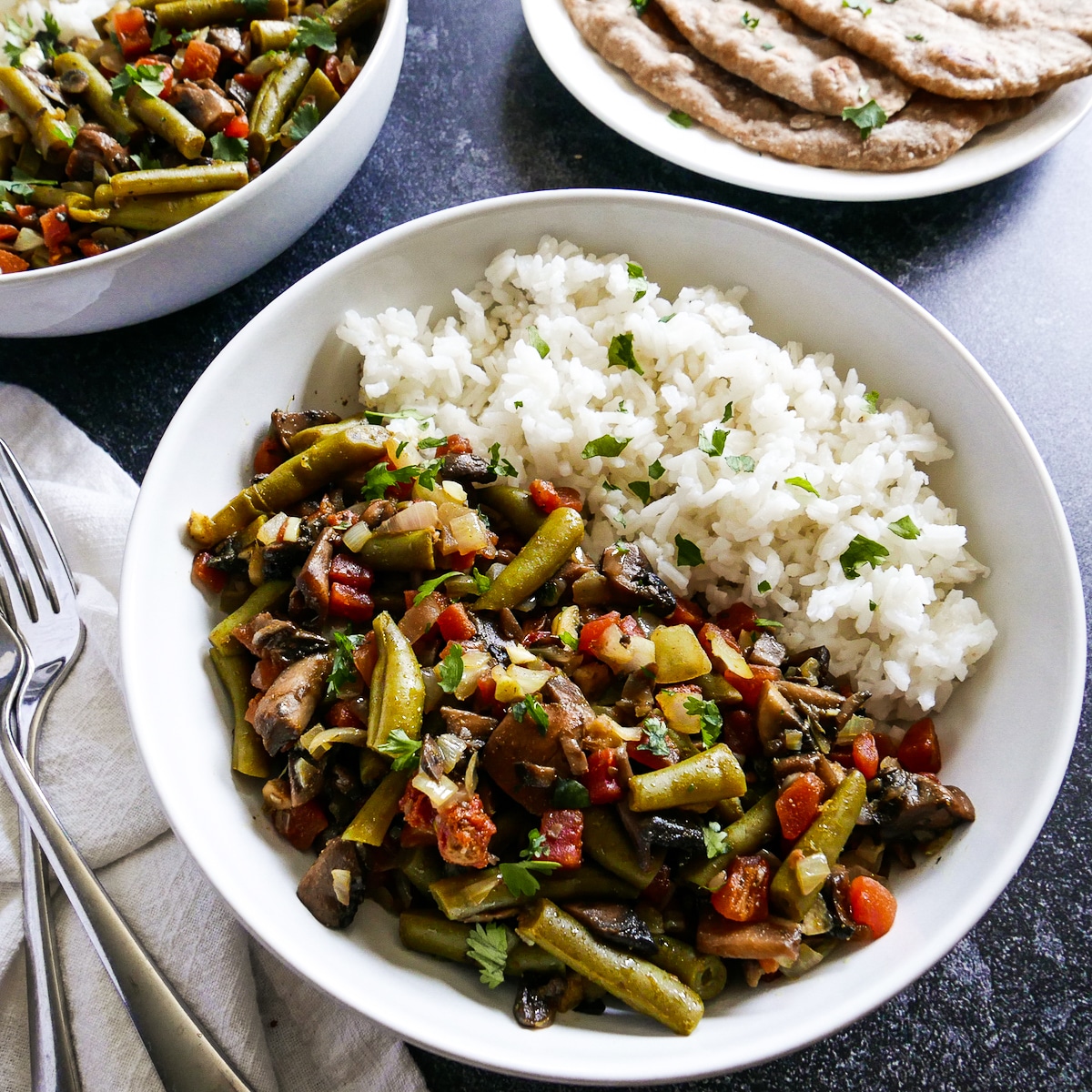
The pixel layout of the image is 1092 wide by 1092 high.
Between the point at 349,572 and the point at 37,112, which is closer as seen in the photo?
the point at 349,572

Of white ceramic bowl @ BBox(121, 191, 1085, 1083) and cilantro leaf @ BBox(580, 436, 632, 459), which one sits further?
cilantro leaf @ BBox(580, 436, 632, 459)

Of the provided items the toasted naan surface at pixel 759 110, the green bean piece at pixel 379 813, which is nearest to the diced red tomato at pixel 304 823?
the green bean piece at pixel 379 813

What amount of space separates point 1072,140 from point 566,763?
355 centimetres

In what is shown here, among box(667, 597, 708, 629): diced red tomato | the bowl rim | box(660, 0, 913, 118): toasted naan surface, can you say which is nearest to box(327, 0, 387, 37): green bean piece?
the bowl rim

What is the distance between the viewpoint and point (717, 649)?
273 cm

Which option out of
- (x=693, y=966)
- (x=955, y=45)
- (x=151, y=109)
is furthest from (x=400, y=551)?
(x=955, y=45)

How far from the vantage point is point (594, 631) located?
2.68m

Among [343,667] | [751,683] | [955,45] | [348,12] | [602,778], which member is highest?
[955,45]

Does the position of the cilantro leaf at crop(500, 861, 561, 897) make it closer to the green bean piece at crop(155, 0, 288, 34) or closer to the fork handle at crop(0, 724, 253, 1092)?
the fork handle at crop(0, 724, 253, 1092)

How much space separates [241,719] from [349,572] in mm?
496

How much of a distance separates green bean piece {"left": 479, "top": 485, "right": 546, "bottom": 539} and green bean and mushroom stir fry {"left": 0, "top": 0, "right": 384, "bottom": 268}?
1.42 meters

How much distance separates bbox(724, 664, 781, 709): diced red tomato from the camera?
2674 millimetres

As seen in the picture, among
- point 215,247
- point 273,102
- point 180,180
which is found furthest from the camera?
point 273,102

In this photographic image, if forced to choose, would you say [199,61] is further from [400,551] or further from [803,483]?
[803,483]
